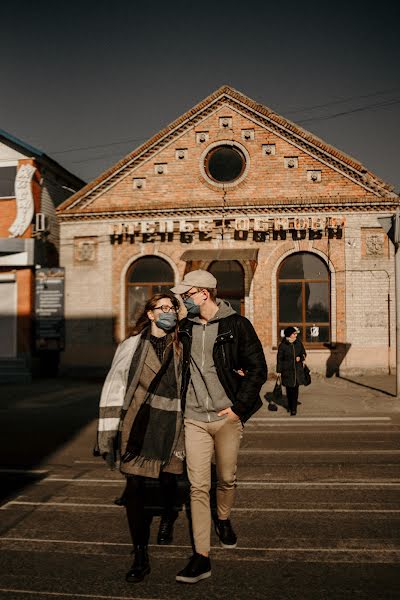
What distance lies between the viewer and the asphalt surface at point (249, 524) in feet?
13.5

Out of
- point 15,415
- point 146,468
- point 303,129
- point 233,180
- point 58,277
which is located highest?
point 303,129

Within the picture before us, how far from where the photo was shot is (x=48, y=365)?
20.4m

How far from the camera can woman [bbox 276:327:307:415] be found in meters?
12.2

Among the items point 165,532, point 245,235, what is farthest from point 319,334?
point 165,532

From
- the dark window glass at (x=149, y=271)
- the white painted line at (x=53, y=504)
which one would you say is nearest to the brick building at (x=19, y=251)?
the dark window glass at (x=149, y=271)

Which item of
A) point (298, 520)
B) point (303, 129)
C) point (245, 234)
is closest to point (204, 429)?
point (298, 520)

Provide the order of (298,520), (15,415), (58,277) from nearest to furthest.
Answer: (298,520), (15,415), (58,277)

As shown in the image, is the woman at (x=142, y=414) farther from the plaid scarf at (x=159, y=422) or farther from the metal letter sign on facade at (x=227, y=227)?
the metal letter sign on facade at (x=227, y=227)

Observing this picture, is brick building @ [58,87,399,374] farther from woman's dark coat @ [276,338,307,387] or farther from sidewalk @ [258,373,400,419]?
woman's dark coat @ [276,338,307,387]

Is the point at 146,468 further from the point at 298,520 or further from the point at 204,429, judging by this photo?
the point at 298,520

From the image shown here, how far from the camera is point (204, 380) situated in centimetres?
457

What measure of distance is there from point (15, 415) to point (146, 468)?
9.22m

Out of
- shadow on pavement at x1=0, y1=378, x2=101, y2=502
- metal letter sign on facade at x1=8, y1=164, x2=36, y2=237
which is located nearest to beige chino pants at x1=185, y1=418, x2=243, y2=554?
shadow on pavement at x1=0, y1=378, x2=101, y2=502

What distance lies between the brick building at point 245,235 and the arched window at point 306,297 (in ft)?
0.11
